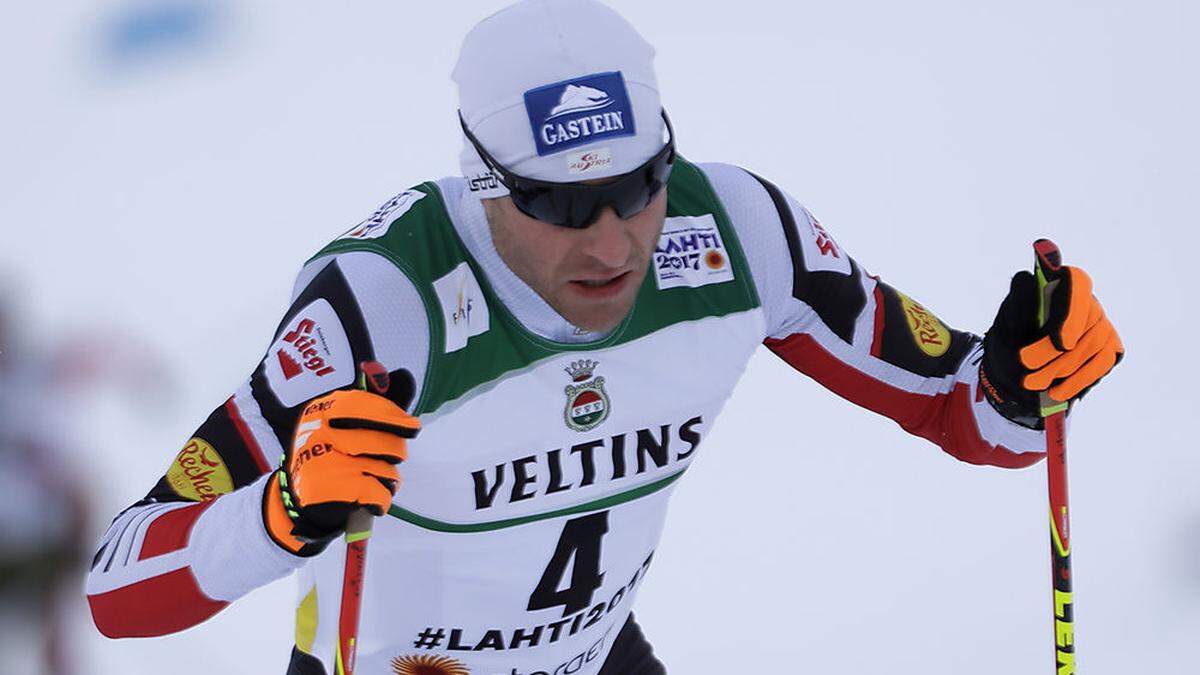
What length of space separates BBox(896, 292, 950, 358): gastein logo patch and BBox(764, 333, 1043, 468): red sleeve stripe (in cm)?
8

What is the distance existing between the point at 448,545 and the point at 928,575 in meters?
2.07

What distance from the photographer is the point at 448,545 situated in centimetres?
251

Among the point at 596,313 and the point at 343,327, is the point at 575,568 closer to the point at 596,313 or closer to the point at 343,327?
the point at 596,313

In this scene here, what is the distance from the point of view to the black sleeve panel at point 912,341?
8.98 feet

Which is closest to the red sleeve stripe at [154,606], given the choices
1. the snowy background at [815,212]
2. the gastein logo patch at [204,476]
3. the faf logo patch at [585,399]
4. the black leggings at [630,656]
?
the gastein logo patch at [204,476]

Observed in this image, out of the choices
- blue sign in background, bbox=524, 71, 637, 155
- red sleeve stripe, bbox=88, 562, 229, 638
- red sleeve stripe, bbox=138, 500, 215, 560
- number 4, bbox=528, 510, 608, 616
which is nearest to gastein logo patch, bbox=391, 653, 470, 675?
number 4, bbox=528, 510, 608, 616

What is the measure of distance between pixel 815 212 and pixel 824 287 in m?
2.08

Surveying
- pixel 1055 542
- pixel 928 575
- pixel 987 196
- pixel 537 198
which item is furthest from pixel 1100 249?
pixel 537 198

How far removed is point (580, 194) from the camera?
2.19 meters

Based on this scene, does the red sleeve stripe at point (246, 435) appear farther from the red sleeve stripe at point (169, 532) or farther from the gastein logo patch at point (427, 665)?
the gastein logo patch at point (427, 665)

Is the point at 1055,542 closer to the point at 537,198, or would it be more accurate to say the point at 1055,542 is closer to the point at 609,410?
the point at 609,410

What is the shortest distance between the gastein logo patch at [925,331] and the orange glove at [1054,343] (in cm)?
24

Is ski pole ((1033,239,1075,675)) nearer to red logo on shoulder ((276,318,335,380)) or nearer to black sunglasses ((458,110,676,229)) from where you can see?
black sunglasses ((458,110,676,229))

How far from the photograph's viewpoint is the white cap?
2180 mm
